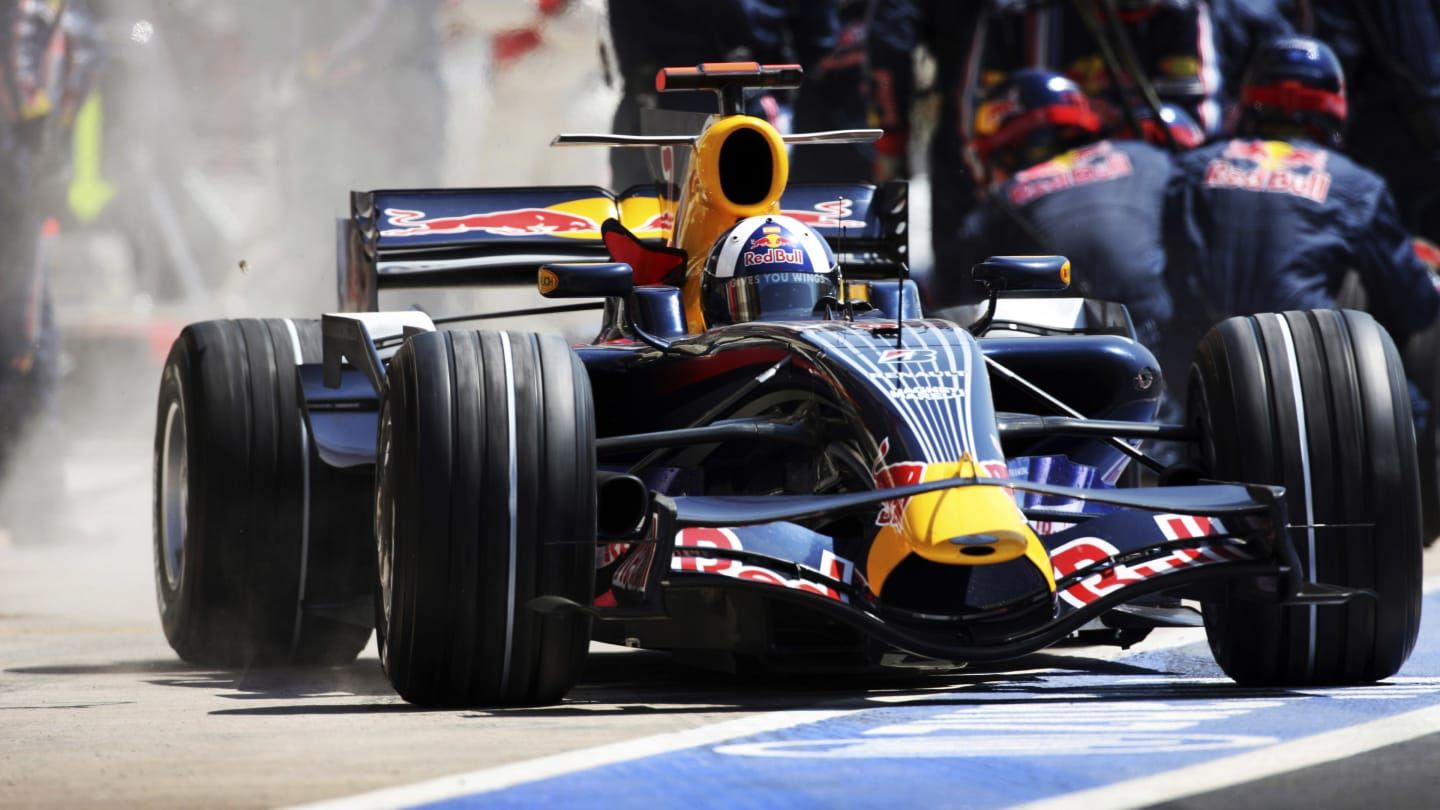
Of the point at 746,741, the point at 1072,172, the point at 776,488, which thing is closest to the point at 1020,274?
the point at 776,488

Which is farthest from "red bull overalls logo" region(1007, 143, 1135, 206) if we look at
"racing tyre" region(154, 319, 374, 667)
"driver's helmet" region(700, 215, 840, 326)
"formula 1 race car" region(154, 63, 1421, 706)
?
"racing tyre" region(154, 319, 374, 667)

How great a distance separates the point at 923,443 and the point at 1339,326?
4.69 ft

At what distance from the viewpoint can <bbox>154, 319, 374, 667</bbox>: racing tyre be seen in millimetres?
8492

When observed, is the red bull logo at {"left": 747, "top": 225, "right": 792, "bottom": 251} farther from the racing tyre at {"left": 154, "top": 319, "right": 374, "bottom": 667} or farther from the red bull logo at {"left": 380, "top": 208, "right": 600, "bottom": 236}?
the red bull logo at {"left": 380, "top": 208, "right": 600, "bottom": 236}

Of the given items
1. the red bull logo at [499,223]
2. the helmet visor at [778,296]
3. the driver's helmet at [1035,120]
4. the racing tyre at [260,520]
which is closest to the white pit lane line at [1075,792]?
the helmet visor at [778,296]

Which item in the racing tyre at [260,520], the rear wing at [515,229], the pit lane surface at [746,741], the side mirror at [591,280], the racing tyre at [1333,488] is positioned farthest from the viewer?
the rear wing at [515,229]

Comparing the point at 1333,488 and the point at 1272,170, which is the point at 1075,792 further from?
the point at 1272,170

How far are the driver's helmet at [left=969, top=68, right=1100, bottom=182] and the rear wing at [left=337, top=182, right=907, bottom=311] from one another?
14.4ft

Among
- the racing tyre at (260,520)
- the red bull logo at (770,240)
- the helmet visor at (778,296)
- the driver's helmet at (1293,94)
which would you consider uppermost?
the driver's helmet at (1293,94)

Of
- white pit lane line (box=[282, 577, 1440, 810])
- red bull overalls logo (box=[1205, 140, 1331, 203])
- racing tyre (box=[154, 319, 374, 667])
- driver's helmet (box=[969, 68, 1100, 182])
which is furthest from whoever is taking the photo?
driver's helmet (box=[969, 68, 1100, 182])

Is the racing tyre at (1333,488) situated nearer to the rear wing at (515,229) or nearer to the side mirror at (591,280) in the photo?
the side mirror at (591,280)

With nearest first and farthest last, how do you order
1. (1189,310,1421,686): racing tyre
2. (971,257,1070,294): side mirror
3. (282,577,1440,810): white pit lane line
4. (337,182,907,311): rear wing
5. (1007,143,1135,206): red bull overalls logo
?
1. (282,577,1440,810): white pit lane line
2. (1189,310,1421,686): racing tyre
3. (971,257,1070,294): side mirror
4. (337,182,907,311): rear wing
5. (1007,143,1135,206): red bull overalls logo

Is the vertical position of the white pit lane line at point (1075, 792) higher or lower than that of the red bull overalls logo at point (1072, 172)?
lower

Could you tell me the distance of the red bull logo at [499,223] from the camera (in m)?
9.95
